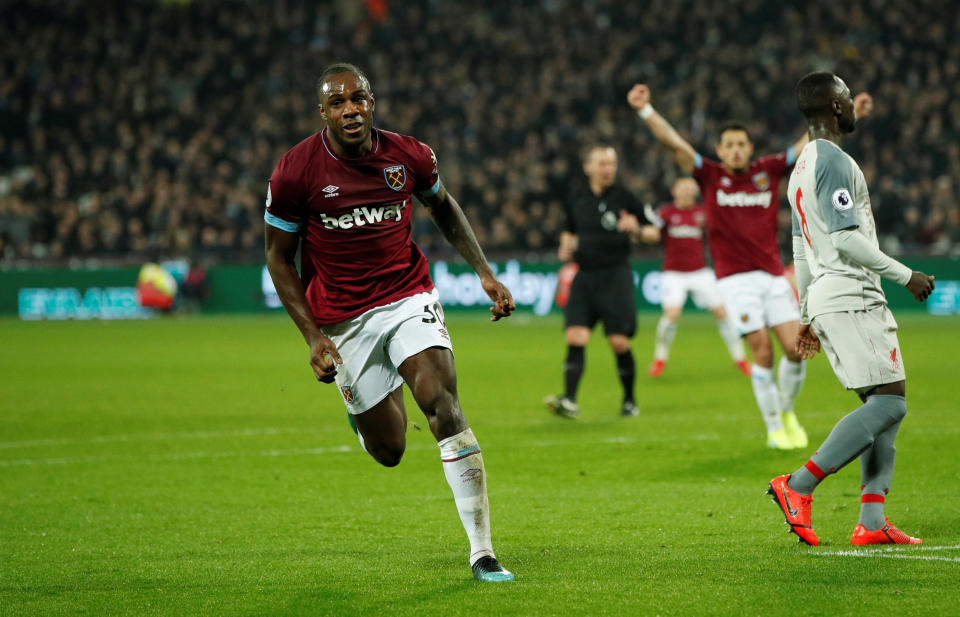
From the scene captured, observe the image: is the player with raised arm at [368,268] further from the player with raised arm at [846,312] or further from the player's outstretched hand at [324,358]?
the player with raised arm at [846,312]

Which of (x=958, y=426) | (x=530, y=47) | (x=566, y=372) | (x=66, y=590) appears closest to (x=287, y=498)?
(x=66, y=590)

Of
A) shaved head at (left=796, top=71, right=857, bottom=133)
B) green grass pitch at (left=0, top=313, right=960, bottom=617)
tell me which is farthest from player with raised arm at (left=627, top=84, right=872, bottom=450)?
shaved head at (left=796, top=71, right=857, bottom=133)

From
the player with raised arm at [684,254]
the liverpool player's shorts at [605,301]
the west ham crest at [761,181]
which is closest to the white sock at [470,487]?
the west ham crest at [761,181]

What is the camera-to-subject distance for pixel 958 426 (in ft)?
35.3

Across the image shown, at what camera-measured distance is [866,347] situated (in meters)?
5.75

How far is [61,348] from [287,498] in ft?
48.6

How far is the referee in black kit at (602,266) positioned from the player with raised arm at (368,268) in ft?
19.5

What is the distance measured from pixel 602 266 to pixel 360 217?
676 centimetres

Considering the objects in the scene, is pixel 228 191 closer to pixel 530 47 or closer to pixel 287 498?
pixel 530 47

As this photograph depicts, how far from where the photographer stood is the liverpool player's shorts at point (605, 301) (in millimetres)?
12133

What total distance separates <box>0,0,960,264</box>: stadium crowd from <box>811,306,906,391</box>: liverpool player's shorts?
23.1 meters

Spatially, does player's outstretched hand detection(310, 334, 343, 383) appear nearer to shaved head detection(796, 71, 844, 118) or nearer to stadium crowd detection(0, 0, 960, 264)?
shaved head detection(796, 71, 844, 118)

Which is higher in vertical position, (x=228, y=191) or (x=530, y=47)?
(x=530, y=47)

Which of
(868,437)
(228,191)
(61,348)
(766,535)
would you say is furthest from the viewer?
(228,191)
